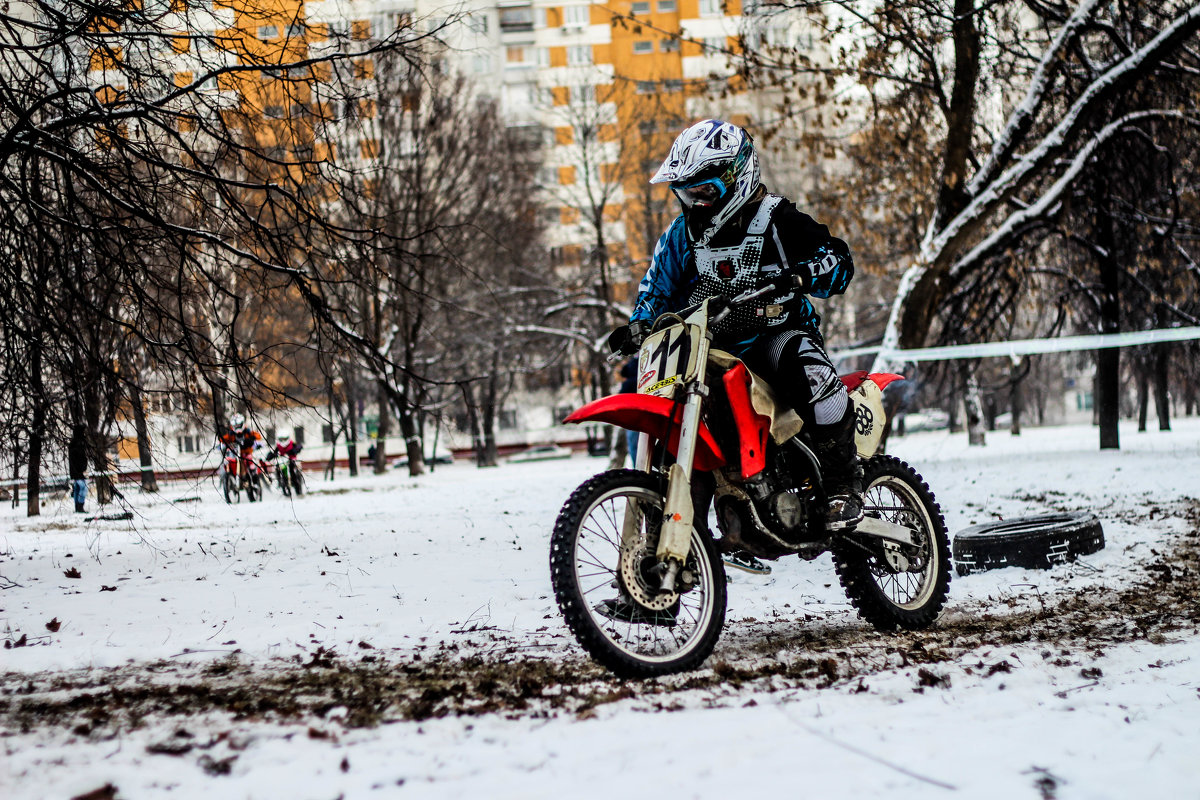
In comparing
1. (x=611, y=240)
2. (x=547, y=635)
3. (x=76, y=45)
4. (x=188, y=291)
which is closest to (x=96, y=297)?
(x=188, y=291)

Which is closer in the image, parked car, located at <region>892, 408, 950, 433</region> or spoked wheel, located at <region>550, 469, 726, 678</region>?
spoked wheel, located at <region>550, 469, 726, 678</region>

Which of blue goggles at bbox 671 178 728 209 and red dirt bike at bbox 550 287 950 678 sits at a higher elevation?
blue goggles at bbox 671 178 728 209

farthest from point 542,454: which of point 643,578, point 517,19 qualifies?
point 643,578

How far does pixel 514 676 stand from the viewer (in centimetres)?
379

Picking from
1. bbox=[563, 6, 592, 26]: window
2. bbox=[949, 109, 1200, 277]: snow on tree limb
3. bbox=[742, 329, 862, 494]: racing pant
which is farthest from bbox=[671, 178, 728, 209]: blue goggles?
bbox=[563, 6, 592, 26]: window

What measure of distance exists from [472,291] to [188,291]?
25.2 m

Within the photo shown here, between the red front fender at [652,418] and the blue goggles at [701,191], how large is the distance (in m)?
0.98

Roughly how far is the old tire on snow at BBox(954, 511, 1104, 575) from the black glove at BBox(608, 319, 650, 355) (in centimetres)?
329

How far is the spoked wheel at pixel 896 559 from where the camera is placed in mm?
4797

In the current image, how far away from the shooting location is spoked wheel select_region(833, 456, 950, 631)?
4.80m

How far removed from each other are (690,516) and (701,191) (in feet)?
4.79

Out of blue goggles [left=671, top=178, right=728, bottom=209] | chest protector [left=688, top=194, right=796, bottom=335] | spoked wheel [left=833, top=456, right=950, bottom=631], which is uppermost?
blue goggles [left=671, top=178, right=728, bottom=209]

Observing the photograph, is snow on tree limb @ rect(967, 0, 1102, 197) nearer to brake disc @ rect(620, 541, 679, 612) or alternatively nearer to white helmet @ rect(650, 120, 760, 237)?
white helmet @ rect(650, 120, 760, 237)

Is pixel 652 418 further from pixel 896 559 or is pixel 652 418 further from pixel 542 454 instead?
pixel 542 454
